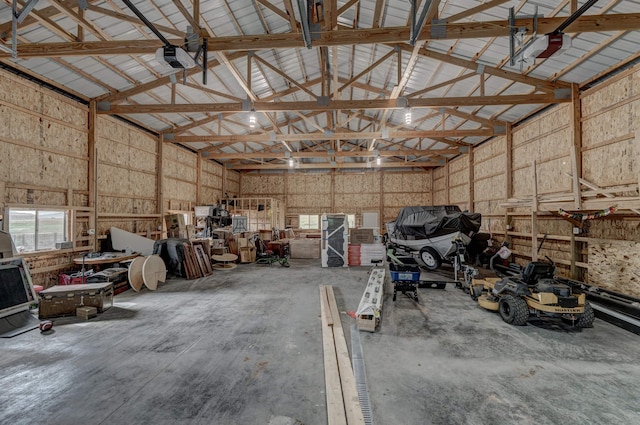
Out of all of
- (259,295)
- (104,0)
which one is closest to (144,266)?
(259,295)

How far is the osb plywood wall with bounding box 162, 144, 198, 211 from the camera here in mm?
11844

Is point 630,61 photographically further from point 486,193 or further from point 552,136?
point 486,193

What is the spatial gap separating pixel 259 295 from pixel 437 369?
4336 millimetres

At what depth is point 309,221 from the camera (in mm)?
18906

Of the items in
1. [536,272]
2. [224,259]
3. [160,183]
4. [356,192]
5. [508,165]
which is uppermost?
[508,165]

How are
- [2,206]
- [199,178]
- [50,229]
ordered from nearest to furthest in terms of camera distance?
[2,206] < [50,229] < [199,178]

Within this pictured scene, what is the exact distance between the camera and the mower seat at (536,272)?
A: 4.93 m

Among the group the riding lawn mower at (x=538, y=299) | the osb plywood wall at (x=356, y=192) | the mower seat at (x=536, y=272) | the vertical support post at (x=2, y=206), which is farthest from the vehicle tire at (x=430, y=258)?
the vertical support post at (x=2, y=206)

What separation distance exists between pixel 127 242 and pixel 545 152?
13399 mm

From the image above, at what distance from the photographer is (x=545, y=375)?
3.29 m

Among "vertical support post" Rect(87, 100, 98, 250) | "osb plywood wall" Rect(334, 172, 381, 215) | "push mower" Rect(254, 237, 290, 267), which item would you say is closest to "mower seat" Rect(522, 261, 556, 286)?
"push mower" Rect(254, 237, 290, 267)

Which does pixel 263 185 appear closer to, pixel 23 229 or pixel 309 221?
pixel 309 221

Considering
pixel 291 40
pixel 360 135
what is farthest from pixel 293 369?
pixel 360 135

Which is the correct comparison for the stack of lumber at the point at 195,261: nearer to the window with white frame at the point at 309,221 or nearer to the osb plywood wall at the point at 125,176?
the osb plywood wall at the point at 125,176
